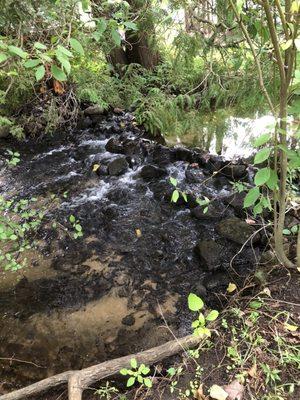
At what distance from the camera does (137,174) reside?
6.19 meters

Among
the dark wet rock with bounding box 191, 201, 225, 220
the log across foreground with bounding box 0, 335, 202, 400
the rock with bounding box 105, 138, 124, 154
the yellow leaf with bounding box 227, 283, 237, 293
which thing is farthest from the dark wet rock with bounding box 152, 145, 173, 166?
the log across foreground with bounding box 0, 335, 202, 400

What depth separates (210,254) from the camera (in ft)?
14.0

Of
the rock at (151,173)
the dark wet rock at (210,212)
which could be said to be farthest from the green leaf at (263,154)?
the rock at (151,173)

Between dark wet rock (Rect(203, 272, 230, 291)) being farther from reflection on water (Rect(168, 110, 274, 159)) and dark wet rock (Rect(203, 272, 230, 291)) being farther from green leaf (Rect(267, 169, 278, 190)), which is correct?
reflection on water (Rect(168, 110, 274, 159))

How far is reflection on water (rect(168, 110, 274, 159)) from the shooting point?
21.2ft

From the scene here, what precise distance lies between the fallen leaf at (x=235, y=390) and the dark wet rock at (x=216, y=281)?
1.74 metres

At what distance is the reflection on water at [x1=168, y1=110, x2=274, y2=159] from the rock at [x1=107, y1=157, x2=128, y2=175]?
1.35 metres

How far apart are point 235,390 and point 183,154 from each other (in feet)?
16.1

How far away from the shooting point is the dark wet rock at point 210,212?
5.02 metres

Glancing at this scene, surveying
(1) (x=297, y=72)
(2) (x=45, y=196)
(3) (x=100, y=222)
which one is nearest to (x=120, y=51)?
(2) (x=45, y=196)

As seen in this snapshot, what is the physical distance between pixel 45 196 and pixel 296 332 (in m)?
4.55

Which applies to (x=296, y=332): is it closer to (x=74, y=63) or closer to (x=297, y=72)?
(x=297, y=72)

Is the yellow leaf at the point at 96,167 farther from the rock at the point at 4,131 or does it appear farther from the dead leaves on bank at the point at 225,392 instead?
the dead leaves on bank at the point at 225,392

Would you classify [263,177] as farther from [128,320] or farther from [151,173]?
[151,173]
